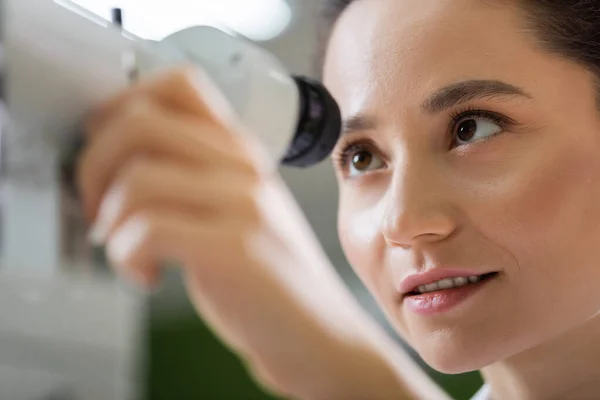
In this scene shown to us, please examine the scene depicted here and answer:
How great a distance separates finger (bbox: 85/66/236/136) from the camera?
308 millimetres

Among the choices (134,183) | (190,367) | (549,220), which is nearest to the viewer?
(134,183)

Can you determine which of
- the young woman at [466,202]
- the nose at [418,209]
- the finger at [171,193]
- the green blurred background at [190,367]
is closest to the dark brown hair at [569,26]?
the young woman at [466,202]

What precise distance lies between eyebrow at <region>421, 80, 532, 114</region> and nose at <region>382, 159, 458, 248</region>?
0.12 ft

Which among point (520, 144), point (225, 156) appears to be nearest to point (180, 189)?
point (225, 156)

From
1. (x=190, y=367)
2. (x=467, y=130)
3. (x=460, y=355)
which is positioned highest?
(x=467, y=130)

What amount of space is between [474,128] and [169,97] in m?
0.21

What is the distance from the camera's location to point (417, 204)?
428mm

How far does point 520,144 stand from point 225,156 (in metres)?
0.20

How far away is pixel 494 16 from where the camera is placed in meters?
0.45

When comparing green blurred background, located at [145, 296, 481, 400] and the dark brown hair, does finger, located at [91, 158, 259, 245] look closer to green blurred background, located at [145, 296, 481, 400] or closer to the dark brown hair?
the dark brown hair

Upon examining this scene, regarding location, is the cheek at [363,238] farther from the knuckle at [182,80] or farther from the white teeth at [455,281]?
the knuckle at [182,80]

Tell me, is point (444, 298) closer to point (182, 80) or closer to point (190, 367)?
point (182, 80)

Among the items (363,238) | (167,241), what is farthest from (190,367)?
(167,241)

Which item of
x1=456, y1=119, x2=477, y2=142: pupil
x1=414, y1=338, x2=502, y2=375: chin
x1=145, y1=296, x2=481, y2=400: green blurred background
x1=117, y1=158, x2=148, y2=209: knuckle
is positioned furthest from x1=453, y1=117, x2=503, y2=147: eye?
x1=145, y1=296, x2=481, y2=400: green blurred background
